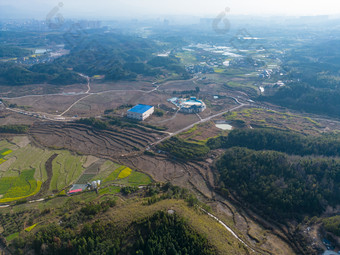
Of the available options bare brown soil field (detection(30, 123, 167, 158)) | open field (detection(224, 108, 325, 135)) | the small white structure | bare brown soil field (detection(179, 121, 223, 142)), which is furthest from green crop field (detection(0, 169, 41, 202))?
open field (detection(224, 108, 325, 135))

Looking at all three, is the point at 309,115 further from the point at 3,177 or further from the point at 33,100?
the point at 33,100

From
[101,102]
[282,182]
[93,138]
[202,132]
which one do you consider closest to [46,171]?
[93,138]

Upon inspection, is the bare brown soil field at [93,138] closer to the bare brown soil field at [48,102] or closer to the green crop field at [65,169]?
the green crop field at [65,169]

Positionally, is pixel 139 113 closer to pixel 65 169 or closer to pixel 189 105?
pixel 189 105

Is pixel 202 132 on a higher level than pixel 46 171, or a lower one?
higher

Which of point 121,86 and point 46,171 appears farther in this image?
point 121,86

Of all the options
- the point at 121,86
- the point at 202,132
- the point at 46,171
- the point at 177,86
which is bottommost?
the point at 46,171
